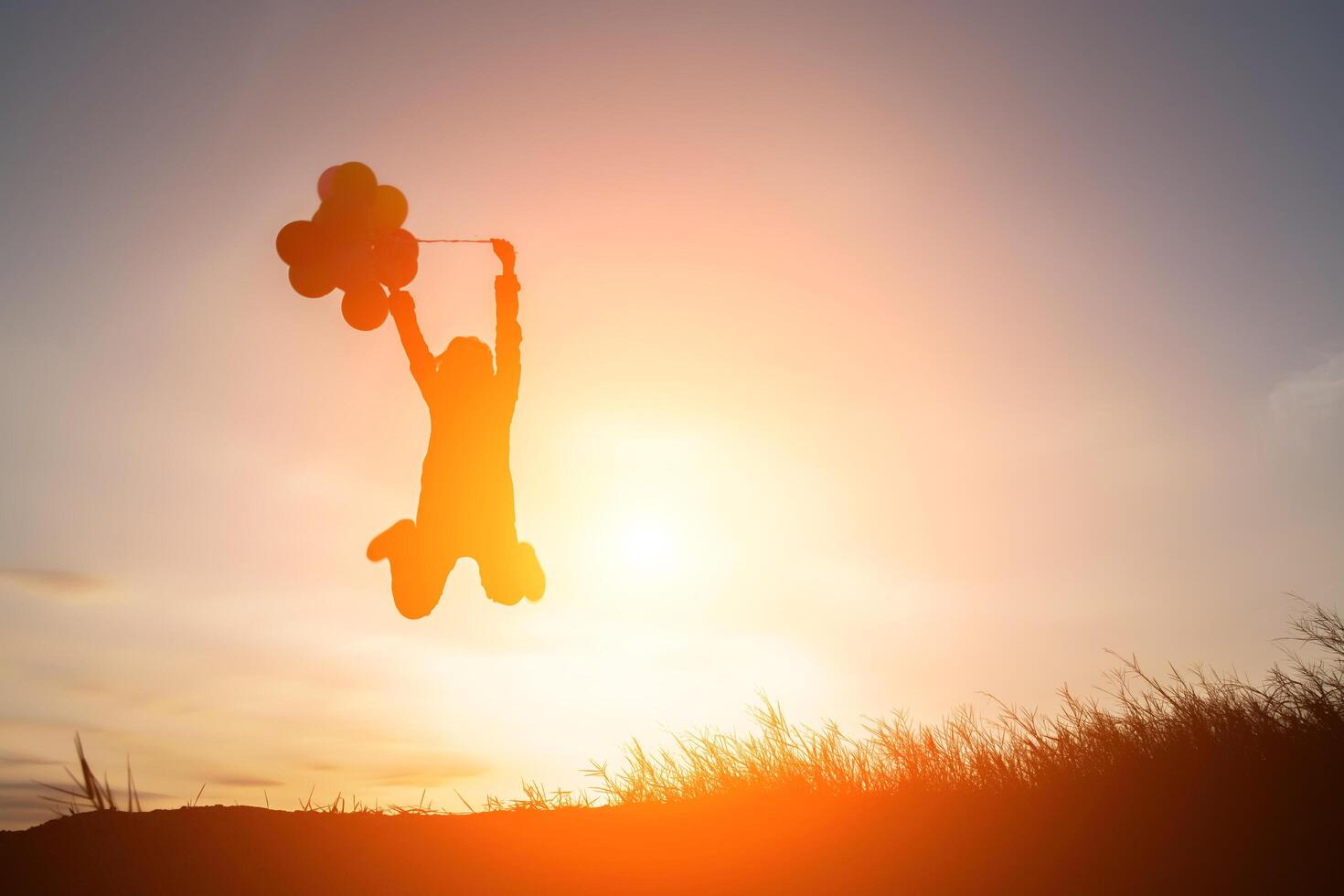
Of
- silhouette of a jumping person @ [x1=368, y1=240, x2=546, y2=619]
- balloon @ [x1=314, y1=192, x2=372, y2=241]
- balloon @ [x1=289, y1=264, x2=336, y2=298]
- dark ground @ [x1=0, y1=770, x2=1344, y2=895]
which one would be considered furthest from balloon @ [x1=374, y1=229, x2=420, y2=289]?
dark ground @ [x1=0, y1=770, x2=1344, y2=895]

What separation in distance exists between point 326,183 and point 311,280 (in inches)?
25.6

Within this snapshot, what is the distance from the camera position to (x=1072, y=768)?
21.1ft

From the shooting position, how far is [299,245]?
5.56 m

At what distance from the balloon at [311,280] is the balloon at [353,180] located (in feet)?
1.68

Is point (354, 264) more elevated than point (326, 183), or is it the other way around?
point (326, 183)

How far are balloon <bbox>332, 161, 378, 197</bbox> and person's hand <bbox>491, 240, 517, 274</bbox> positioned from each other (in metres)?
0.90

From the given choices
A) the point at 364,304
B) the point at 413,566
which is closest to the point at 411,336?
the point at 364,304

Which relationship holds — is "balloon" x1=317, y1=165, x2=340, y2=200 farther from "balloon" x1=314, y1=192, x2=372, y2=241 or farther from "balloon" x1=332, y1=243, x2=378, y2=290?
"balloon" x1=332, y1=243, x2=378, y2=290

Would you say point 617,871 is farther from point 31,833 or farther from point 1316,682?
point 1316,682

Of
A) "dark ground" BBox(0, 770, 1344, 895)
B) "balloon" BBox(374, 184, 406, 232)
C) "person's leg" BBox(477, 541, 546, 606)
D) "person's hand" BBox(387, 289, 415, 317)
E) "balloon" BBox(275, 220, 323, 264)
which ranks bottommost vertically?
"dark ground" BBox(0, 770, 1344, 895)

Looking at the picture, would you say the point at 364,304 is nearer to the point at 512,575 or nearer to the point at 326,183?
the point at 326,183

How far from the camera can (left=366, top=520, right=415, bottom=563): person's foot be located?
5.17m

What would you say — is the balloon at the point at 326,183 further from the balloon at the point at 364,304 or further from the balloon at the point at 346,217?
the balloon at the point at 364,304

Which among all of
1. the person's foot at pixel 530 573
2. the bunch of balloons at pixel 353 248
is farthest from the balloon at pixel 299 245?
the person's foot at pixel 530 573
